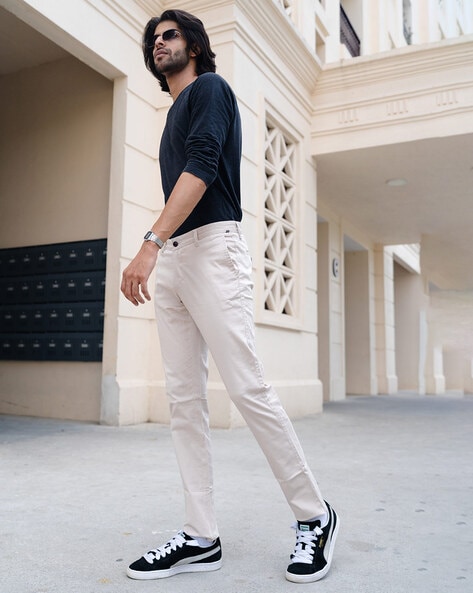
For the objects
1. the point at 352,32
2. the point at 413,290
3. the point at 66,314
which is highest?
the point at 352,32

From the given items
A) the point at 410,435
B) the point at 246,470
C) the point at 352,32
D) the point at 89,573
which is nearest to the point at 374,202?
the point at 352,32

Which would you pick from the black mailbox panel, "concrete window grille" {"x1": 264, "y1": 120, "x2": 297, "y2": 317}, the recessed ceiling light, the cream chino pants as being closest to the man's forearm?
the cream chino pants

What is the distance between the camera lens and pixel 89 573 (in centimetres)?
171

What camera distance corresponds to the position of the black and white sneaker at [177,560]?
Answer: 1704 mm

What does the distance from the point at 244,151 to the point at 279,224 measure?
3.42 feet

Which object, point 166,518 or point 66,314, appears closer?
point 166,518

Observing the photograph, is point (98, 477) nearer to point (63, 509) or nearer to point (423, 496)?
point (63, 509)

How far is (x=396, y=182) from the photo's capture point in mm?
8430

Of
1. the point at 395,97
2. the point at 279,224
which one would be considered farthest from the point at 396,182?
the point at 279,224

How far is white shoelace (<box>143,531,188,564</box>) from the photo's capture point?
1.74 metres

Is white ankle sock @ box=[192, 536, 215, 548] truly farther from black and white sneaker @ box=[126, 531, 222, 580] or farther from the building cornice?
the building cornice

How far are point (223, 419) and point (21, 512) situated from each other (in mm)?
2804

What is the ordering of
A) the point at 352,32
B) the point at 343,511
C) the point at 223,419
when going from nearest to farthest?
the point at 343,511 < the point at 223,419 < the point at 352,32

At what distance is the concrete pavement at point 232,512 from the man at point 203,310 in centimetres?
11
